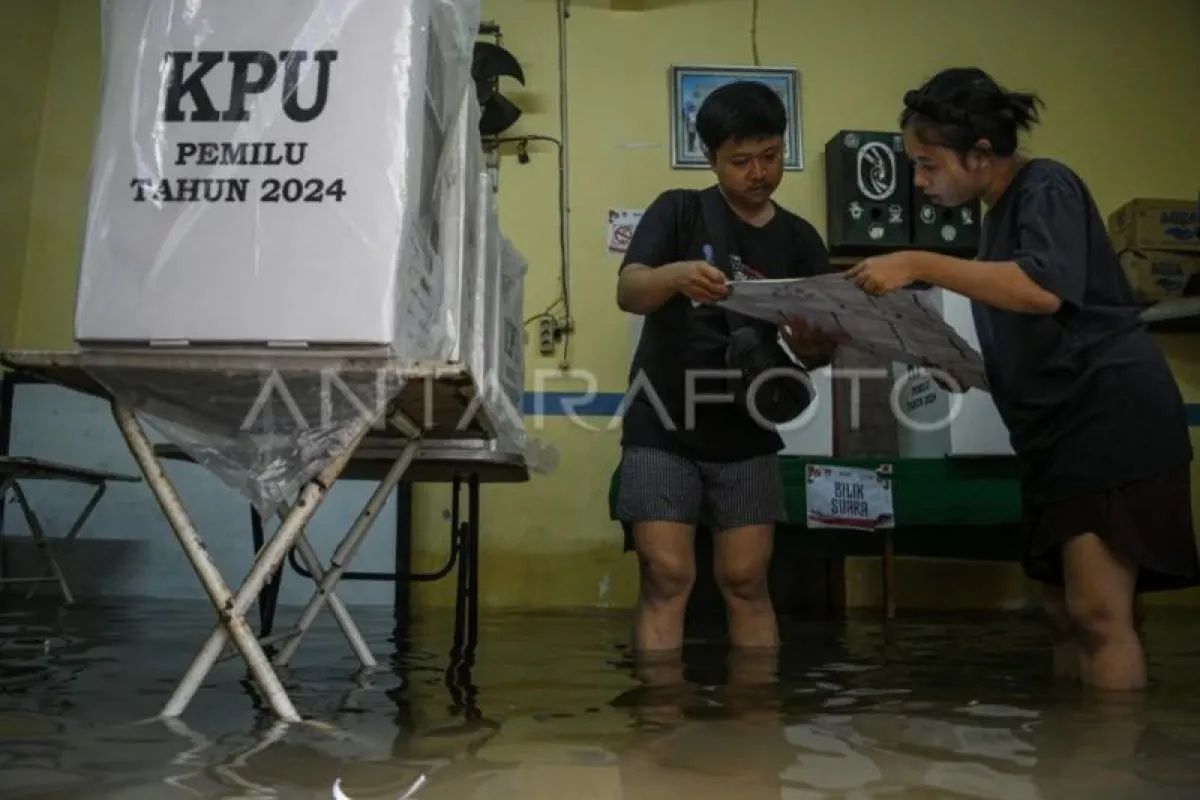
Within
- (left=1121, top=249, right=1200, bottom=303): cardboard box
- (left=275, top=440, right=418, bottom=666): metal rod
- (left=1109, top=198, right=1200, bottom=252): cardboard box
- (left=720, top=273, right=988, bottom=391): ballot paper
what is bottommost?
(left=275, top=440, right=418, bottom=666): metal rod

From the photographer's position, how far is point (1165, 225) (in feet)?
14.1

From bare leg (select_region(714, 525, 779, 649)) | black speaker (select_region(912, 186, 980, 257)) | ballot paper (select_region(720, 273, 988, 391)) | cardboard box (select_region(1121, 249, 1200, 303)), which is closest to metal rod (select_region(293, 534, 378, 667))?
bare leg (select_region(714, 525, 779, 649))

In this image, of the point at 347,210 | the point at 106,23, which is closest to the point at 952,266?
the point at 347,210

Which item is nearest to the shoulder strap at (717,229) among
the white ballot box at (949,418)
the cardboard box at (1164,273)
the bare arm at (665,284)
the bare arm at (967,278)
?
the bare arm at (665,284)

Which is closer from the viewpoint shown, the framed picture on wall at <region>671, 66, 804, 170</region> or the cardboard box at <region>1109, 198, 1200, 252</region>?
the cardboard box at <region>1109, 198, 1200, 252</region>

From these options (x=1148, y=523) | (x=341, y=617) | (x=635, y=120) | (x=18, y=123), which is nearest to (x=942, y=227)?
(x=635, y=120)

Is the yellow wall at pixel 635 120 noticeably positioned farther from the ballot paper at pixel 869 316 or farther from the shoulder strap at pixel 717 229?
the ballot paper at pixel 869 316

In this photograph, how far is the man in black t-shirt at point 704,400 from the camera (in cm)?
208

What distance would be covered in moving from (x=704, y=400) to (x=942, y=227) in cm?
264

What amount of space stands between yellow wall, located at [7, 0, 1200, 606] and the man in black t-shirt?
217 cm

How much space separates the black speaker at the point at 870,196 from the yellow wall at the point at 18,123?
3319 mm

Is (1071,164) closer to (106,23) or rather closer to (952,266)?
(952,266)

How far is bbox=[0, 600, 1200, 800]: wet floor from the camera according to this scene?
105 cm

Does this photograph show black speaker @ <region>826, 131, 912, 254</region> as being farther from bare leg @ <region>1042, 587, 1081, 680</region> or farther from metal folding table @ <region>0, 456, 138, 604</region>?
metal folding table @ <region>0, 456, 138, 604</region>
